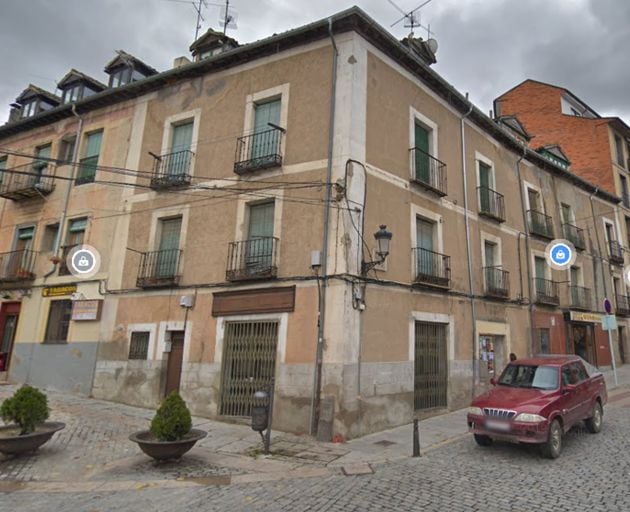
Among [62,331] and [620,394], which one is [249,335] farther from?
[620,394]

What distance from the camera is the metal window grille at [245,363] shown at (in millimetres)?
10336

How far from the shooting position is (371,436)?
9.42 meters

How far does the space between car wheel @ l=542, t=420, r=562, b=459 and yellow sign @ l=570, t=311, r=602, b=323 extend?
12127mm

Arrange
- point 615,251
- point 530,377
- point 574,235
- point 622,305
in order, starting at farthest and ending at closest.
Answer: point 615,251 < point 622,305 < point 574,235 < point 530,377

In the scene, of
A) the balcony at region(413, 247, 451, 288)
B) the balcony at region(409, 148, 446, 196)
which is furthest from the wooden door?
the balcony at region(409, 148, 446, 196)

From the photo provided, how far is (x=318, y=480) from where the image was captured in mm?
6590

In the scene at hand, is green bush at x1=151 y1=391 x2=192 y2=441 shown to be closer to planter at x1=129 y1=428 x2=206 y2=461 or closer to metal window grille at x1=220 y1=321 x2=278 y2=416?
planter at x1=129 y1=428 x2=206 y2=461

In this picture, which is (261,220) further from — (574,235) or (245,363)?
(574,235)

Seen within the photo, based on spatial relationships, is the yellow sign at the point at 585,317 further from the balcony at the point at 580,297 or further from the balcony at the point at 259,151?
the balcony at the point at 259,151

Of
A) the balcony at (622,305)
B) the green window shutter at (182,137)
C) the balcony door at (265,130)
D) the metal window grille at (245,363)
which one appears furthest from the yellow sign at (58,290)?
the balcony at (622,305)

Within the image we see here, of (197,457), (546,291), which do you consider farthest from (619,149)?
(197,457)

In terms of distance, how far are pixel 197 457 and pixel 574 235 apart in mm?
18826

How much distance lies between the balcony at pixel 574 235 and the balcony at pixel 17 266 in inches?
838

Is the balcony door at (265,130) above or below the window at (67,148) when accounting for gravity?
below
